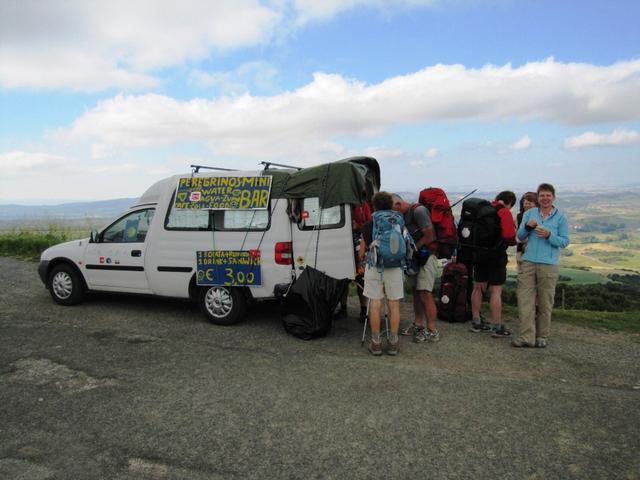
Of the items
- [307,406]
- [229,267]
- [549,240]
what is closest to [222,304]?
[229,267]

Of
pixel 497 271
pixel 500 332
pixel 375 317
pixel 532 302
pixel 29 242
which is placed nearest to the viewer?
pixel 375 317

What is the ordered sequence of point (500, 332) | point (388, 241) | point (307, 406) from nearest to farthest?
point (307, 406) < point (388, 241) < point (500, 332)

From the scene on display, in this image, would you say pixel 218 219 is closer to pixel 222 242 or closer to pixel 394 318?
pixel 222 242

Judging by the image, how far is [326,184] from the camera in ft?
19.0

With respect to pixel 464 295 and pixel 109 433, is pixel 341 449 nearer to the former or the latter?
pixel 109 433

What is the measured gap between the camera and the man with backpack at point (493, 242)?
584 centimetres

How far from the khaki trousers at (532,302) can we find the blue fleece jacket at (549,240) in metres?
0.13

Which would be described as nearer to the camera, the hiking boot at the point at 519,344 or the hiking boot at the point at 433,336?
the hiking boot at the point at 519,344

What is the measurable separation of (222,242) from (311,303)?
1539 millimetres

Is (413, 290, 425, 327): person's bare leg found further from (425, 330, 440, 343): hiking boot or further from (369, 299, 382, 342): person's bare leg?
(369, 299, 382, 342): person's bare leg

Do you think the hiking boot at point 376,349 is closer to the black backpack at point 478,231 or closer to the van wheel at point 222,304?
the black backpack at point 478,231

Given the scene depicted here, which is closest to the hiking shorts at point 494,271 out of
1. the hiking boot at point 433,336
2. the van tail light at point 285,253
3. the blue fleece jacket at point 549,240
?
the blue fleece jacket at point 549,240

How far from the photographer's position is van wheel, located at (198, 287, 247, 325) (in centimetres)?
638

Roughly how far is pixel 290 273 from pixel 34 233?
1373cm
